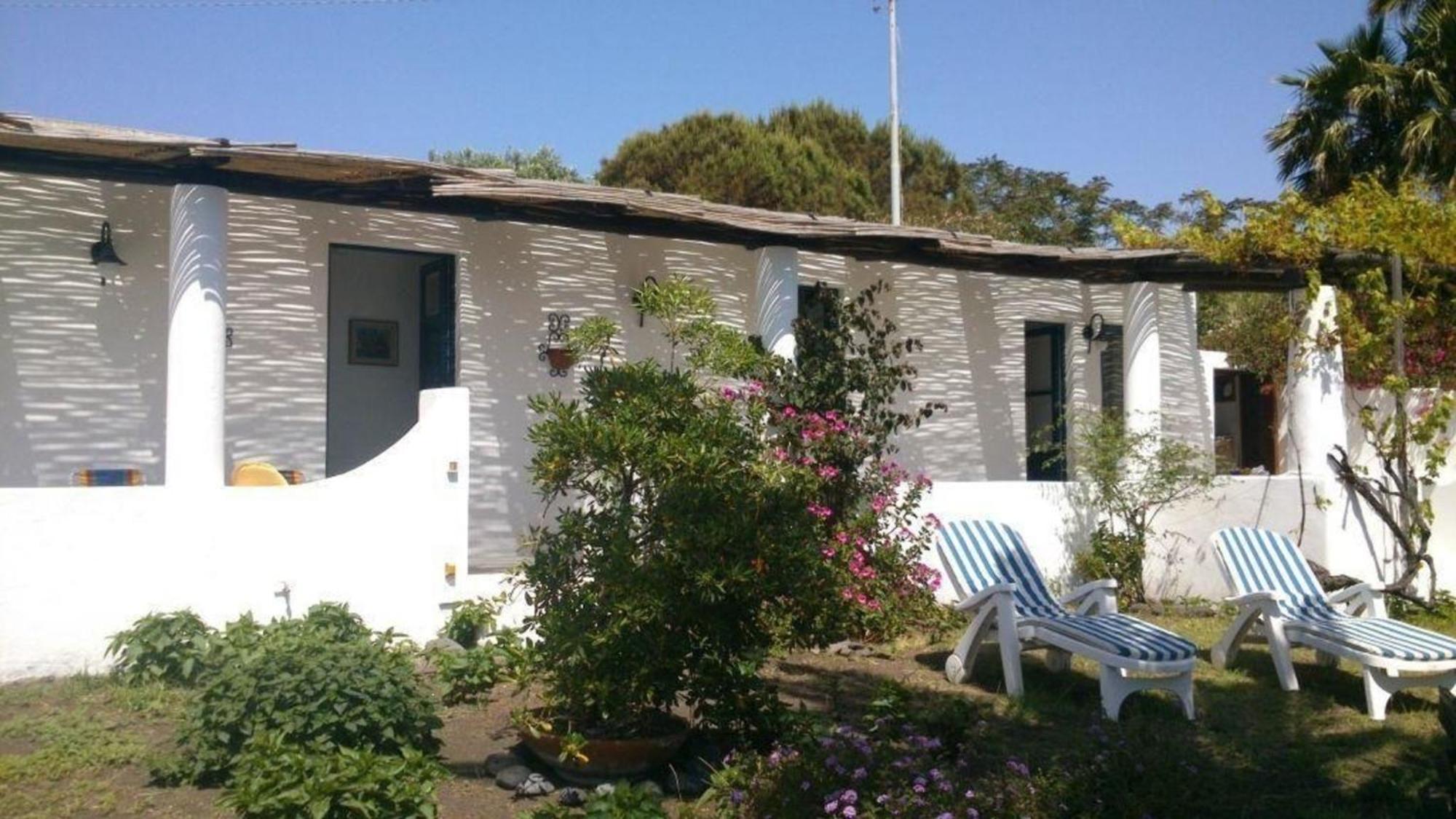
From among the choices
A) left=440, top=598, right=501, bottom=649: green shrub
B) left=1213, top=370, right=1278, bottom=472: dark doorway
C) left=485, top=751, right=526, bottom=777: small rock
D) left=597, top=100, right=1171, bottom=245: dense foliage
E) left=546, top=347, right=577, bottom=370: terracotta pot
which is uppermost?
left=597, top=100, right=1171, bottom=245: dense foliage

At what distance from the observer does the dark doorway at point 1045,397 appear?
44.8 feet

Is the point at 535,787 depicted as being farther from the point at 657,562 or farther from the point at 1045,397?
the point at 1045,397

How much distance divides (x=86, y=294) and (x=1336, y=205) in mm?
10196

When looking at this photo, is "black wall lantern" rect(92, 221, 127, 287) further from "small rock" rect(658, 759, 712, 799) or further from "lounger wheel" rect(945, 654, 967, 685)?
"lounger wheel" rect(945, 654, 967, 685)

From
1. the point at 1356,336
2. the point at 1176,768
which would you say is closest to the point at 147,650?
the point at 1176,768

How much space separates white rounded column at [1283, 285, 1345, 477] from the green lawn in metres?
2.94

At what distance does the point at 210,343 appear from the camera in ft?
26.9

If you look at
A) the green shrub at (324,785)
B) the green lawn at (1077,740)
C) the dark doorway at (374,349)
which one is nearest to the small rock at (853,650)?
the green lawn at (1077,740)

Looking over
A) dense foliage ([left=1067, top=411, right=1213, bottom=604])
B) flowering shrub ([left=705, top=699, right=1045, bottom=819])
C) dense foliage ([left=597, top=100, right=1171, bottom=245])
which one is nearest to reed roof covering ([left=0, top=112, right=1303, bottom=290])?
dense foliage ([left=1067, top=411, right=1213, bottom=604])

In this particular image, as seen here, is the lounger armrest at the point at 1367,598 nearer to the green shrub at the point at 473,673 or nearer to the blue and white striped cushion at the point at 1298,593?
the blue and white striped cushion at the point at 1298,593

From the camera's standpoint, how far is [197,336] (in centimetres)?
815

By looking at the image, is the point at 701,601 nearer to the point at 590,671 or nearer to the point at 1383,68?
the point at 590,671

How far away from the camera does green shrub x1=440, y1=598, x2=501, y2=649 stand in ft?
28.1

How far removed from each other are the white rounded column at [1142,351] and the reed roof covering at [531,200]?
22cm
